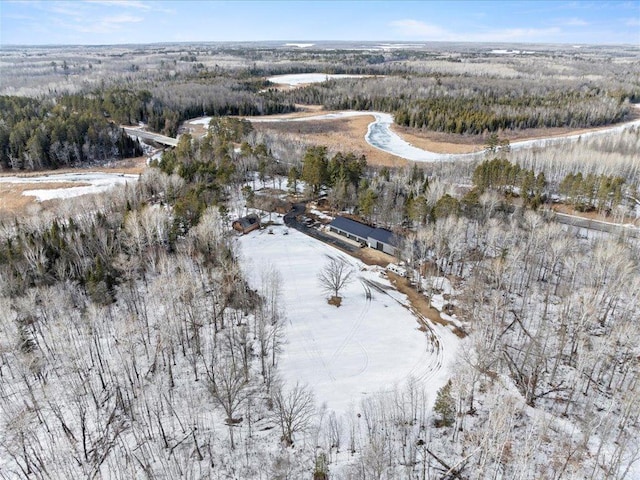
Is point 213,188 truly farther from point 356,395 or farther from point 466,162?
point 466,162

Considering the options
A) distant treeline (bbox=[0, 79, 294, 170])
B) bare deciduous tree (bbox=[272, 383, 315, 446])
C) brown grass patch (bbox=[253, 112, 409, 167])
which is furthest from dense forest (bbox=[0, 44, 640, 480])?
distant treeline (bbox=[0, 79, 294, 170])

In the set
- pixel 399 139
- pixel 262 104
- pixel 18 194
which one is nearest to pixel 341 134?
pixel 399 139

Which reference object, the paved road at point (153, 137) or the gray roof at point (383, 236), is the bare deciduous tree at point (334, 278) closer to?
the gray roof at point (383, 236)

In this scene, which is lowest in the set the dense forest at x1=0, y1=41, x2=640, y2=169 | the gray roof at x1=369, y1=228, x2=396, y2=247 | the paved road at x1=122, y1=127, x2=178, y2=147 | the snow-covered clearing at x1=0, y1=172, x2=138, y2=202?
the gray roof at x1=369, y1=228, x2=396, y2=247

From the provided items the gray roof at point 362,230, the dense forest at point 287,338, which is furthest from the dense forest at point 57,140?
the gray roof at point 362,230

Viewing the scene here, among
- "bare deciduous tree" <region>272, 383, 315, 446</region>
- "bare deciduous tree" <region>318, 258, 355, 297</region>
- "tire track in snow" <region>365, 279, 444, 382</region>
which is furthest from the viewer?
"bare deciduous tree" <region>318, 258, 355, 297</region>

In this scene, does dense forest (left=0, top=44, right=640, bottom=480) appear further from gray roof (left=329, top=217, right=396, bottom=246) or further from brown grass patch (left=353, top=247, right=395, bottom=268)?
brown grass patch (left=353, top=247, right=395, bottom=268)

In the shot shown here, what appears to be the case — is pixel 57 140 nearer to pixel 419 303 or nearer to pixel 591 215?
pixel 419 303
